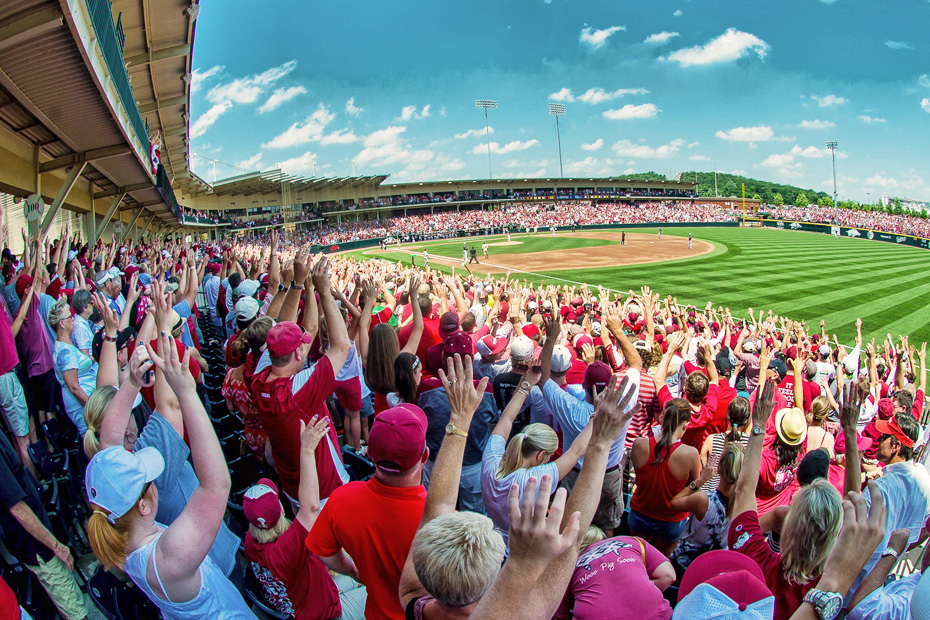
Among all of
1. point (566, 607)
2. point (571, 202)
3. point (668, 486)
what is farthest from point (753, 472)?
point (571, 202)

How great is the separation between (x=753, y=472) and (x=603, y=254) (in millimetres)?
37161

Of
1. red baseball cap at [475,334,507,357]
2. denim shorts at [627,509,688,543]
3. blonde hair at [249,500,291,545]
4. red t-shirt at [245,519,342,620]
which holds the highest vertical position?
red baseball cap at [475,334,507,357]

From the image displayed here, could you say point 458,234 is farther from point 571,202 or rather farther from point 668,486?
point 668,486

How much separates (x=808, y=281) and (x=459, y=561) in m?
29.3

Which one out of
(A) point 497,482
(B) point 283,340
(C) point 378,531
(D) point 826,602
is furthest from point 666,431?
(B) point 283,340

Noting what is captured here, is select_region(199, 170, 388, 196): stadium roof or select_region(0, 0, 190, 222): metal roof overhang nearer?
select_region(0, 0, 190, 222): metal roof overhang

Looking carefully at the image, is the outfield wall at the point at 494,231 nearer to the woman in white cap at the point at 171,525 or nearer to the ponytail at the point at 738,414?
the ponytail at the point at 738,414

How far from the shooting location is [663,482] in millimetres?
3678

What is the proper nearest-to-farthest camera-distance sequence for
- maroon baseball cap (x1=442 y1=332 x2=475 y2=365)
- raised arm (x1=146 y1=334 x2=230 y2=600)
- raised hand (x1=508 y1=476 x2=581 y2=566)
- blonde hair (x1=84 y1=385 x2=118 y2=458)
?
raised hand (x1=508 y1=476 x2=581 y2=566) → raised arm (x1=146 y1=334 x2=230 y2=600) → blonde hair (x1=84 y1=385 x2=118 y2=458) → maroon baseball cap (x1=442 y1=332 x2=475 y2=365)

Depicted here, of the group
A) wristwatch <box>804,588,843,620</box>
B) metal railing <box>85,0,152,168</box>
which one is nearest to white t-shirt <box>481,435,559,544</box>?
wristwatch <box>804,588,843,620</box>

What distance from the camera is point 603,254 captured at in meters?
39.0

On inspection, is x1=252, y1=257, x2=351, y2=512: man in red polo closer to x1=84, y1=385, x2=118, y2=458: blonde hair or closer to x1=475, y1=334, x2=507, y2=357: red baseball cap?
x1=84, y1=385, x2=118, y2=458: blonde hair

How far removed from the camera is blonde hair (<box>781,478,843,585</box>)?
2254mm

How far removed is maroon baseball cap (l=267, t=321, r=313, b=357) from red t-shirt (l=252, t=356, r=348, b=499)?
7.0 inches
